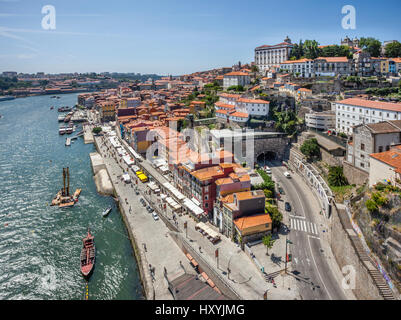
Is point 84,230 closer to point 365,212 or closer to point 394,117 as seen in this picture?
point 365,212

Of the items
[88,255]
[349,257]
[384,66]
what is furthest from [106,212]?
[384,66]

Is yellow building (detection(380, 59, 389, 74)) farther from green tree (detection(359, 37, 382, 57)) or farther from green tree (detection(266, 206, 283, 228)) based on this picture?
green tree (detection(266, 206, 283, 228))

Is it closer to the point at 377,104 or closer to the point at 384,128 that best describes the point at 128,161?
the point at 384,128

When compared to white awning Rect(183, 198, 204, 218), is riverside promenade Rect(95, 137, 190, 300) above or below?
below

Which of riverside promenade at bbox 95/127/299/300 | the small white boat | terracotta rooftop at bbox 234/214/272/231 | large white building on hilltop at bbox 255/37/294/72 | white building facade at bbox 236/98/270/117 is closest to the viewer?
riverside promenade at bbox 95/127/299/300

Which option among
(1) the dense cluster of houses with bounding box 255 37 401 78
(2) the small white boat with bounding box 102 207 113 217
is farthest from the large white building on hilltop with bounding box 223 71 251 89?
(2) the small white boat with bounding box 102 207 113 217

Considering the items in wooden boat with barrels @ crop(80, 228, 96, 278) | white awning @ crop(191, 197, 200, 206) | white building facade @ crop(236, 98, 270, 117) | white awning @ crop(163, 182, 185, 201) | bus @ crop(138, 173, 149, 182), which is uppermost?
white building facade @ crop(236, 98, 270, 117)
